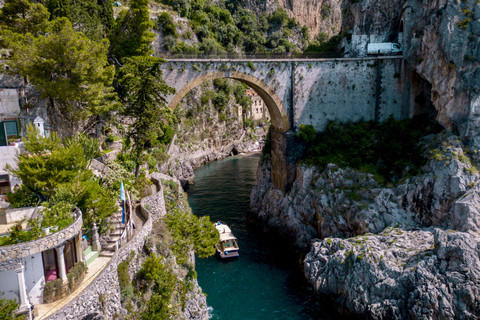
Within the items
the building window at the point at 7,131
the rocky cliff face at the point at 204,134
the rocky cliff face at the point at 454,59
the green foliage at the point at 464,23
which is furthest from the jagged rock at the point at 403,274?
the rocky cliff face at the point at 204,134

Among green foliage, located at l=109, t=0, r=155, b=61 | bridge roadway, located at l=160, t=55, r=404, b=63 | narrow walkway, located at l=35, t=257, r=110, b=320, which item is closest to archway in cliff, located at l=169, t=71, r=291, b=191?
bridge roadway, located at l=160, t=55, r=404, b=63

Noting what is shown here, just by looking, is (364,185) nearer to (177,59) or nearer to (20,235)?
(177,59)

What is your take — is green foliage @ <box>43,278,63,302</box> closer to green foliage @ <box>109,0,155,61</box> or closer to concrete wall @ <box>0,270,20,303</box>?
concrete wall @ <box>0,270,20,303</box>

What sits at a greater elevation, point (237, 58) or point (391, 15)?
point (391, 15)

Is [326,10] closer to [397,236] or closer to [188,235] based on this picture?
[397,236]

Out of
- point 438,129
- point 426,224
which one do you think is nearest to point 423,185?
point 426,224

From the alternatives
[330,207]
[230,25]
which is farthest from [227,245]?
[230,25]
